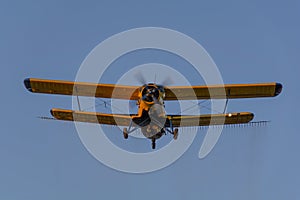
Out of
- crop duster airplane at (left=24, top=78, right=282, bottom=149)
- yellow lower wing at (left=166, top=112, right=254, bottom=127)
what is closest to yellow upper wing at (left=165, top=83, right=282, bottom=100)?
crop duster airplane at (left=24, top=78, right=282, bottom=149)

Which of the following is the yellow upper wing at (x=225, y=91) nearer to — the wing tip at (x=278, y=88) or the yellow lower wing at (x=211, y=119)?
the wing tip at (x=278, y=88)

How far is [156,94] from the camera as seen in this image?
82.9 ft

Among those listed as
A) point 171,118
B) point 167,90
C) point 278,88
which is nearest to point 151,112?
point 171,118

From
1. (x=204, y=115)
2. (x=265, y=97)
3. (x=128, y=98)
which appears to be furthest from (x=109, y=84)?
(x=265, y=97)

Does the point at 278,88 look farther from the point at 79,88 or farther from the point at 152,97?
the point at 79,88

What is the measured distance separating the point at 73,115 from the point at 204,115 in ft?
20.1

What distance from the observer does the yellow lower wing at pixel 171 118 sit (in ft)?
83.8

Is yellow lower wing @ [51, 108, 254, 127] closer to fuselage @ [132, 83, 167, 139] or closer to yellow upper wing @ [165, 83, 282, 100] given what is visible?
fuselage @ [132, 83, 167, 139]

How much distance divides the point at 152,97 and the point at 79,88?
202 inches

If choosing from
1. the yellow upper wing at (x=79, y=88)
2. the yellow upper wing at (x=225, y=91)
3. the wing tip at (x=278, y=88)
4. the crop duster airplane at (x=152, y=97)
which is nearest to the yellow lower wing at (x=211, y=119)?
the crop duster airplane at (x=152, y=97)

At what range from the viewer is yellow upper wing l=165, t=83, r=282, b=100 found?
28.0m

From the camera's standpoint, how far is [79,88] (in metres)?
28.5

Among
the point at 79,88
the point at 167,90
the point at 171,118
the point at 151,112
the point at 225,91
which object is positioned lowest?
the point at 151,112

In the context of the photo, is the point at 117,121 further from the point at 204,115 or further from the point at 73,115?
the point at 204,115
